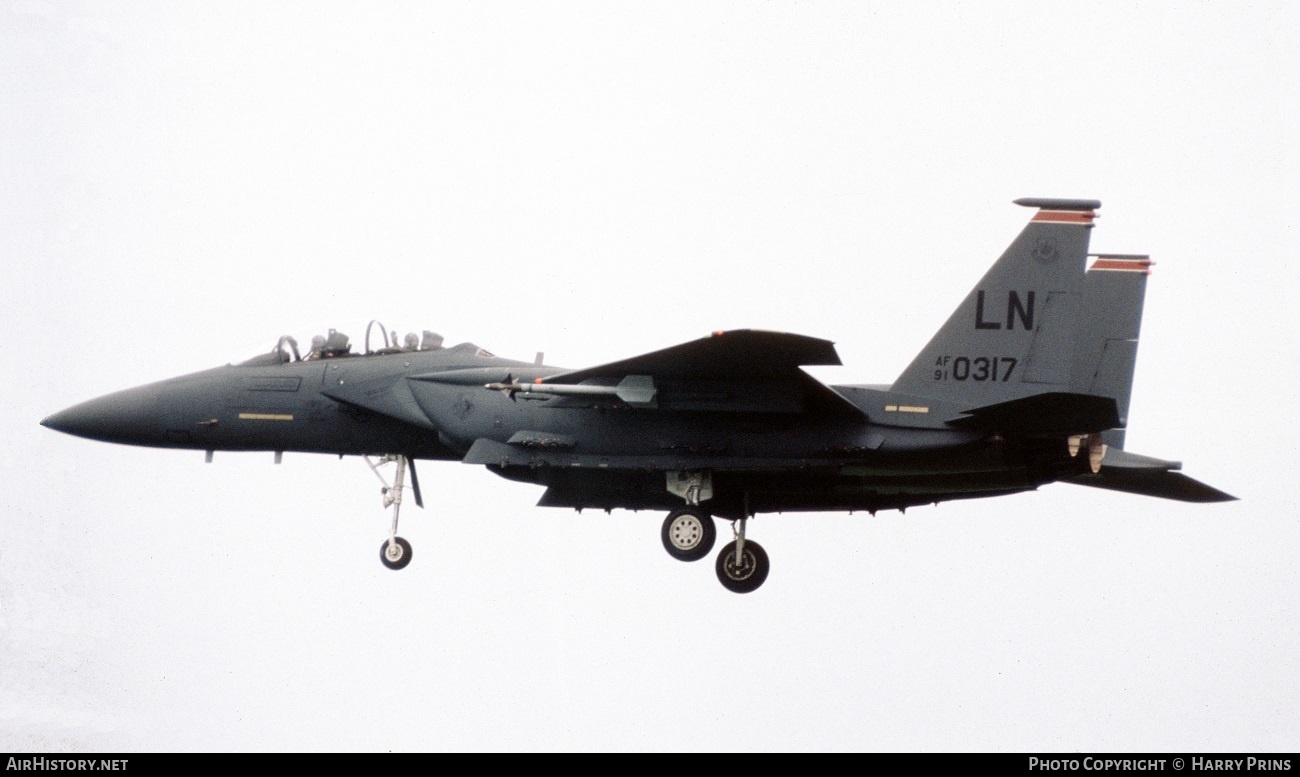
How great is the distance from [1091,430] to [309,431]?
28.5 feet

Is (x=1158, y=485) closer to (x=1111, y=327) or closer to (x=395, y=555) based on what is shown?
(x=1111, y=327)

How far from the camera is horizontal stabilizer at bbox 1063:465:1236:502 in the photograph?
71.8 feet

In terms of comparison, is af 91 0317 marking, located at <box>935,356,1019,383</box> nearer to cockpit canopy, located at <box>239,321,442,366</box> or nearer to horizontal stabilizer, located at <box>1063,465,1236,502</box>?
horizontal stabilizer, located at <box>1063,465,1236,502</box>

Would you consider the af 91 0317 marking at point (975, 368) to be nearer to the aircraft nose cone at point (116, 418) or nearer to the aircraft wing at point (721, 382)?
the aircraft wing at point (721, 382)

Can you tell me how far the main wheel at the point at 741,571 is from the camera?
69.5ft

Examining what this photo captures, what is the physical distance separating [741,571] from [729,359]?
113 inches

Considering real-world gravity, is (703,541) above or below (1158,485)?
below

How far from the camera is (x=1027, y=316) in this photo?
19969 millimetres

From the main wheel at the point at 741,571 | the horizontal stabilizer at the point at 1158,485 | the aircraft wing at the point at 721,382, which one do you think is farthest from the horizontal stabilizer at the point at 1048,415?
the main wheel at the point at 741,571

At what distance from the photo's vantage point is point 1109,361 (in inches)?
844

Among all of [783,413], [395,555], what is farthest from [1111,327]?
[395,555]

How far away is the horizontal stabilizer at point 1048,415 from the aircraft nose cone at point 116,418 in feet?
30.5

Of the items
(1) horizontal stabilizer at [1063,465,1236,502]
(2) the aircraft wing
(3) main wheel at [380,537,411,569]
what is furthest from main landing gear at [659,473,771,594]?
(1) horizontal stabilizer at [1063,465,1236,502]

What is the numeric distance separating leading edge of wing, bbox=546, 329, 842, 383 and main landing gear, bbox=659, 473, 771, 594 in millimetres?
1288
